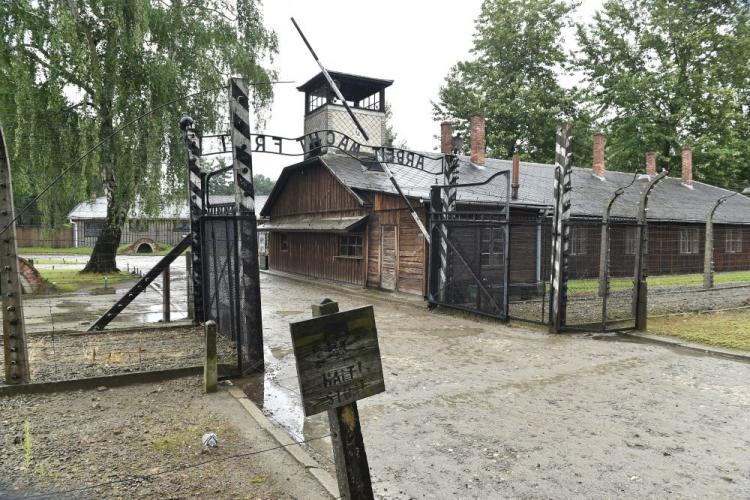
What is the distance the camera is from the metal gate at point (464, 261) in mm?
10844

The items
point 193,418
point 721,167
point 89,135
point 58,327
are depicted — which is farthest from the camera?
point 721,167

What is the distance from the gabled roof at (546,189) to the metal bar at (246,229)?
7905 millimetres

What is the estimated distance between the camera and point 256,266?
6719 mm

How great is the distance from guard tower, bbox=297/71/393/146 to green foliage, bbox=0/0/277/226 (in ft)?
14.3

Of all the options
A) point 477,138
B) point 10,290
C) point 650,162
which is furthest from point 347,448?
point 650,162

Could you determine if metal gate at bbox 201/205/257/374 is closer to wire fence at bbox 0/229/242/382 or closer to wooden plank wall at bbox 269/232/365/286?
wire fence at bbox 0/229/242/382

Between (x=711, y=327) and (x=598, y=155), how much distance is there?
16.3m

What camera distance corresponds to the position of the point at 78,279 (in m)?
18.5

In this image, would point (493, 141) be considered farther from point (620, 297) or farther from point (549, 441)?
point (549, 441)

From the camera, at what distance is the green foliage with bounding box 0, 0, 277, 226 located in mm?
14828

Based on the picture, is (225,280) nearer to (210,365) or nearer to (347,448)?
(210,365)

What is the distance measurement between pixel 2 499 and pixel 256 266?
3.80 m

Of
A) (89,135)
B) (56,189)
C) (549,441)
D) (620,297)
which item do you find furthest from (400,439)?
(56,189)

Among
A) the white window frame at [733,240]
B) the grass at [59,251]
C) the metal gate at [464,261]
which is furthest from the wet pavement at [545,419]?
the grass at [59,251]
